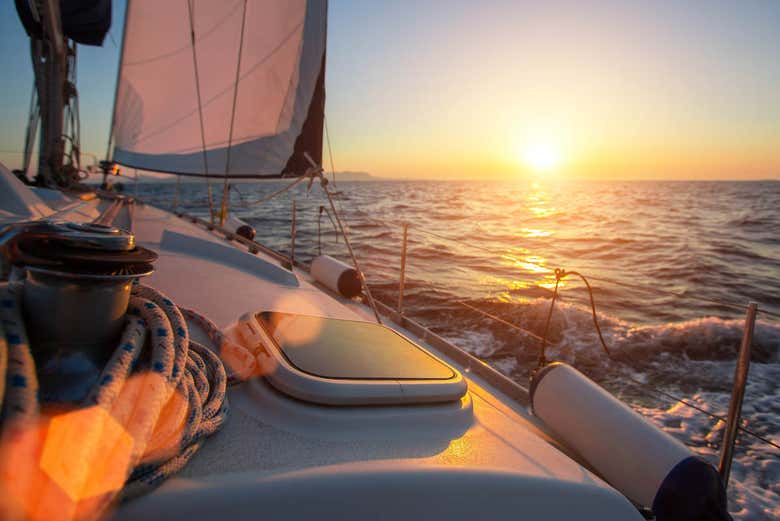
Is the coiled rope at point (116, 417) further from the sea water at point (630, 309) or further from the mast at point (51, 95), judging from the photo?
the mast at point (51, 95)

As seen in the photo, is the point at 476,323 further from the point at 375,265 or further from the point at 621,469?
the point at 621,469

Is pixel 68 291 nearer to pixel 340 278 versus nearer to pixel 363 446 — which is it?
pixel 363 446

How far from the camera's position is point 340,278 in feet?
11.0

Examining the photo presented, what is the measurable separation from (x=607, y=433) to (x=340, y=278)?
2174 millimetres

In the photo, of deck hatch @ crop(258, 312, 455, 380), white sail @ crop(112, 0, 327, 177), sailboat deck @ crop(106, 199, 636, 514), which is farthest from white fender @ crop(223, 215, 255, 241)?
sailboat deck @ crop(106, 199, 636, 514)

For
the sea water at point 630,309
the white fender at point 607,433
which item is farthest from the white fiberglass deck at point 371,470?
the sea water at point 630,309

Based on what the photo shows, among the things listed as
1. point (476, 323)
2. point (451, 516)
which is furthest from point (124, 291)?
point (476, 323)

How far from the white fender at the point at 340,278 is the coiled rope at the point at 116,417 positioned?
231cm

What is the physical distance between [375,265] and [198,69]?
420cm

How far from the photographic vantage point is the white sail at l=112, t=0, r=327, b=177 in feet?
9.59

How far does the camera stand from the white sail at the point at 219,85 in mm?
2924

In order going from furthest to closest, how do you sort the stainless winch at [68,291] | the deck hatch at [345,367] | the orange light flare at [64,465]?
1. the deck hatch at [345,367]
2. the stainless winch at [68,291]
3. the orange light flare at [64,465]

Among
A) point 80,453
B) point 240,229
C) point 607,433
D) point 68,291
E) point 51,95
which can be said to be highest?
point 51,95

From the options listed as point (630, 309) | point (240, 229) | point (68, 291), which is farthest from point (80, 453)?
point (630, 309)
